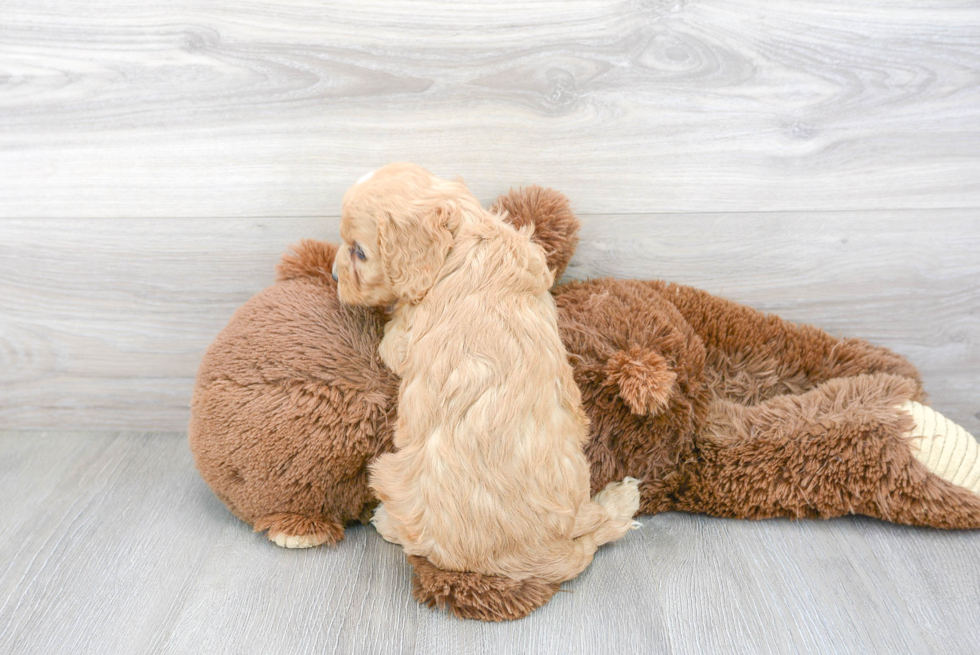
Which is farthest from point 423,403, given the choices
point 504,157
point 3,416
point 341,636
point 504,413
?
point 3,416

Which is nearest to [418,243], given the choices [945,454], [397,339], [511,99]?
[397,339]

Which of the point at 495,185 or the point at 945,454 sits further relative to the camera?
the point at 495,185

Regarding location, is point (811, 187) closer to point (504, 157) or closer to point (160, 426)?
point (504, 157)

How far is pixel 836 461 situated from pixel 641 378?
33 cm

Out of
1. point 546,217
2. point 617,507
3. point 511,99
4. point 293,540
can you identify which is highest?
point 511,99

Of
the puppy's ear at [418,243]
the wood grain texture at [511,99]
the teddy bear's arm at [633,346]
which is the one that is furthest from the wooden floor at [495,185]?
the puppy's ear at [418,243]

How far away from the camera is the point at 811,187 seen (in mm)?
1066

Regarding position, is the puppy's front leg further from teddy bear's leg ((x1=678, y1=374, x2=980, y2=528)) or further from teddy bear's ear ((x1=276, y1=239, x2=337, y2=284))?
teddy bear's leg ((x1=678, y1=374, x2=980, y2=528))

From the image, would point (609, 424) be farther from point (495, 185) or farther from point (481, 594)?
point (495, 185)

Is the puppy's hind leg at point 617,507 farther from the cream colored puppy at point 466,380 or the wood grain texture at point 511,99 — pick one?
the wood grain texture at point 511,99

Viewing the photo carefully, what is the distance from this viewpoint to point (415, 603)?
869 millimetres

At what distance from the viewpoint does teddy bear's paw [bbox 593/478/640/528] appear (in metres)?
0.96

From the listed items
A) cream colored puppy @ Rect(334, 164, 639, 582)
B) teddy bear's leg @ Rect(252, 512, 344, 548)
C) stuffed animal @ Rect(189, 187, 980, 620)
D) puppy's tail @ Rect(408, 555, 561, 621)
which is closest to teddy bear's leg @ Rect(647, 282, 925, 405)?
stuffed animal @ Rect(189, 187, 980, 620)

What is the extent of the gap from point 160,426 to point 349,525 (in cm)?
50
